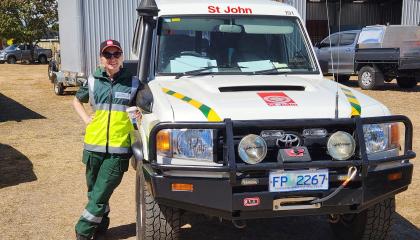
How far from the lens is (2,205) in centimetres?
541

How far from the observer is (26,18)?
38.8m

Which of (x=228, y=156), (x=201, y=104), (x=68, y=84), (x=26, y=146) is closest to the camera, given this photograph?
(x=228, y=156)

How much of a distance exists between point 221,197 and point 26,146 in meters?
5.94

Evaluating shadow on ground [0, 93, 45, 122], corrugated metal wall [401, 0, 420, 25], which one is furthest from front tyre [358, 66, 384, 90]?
shadow on ground [0, 93, 45, 122]

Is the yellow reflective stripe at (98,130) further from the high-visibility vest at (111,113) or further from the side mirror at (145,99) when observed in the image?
the side mirror at (145,99)

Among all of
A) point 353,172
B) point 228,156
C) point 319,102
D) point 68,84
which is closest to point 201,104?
point 228,156

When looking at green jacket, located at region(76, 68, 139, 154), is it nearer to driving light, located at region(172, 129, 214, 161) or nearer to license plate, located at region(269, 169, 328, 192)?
driving light, located at region(172, 129, 214, 161)

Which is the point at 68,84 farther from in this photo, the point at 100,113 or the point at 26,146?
the point at 100,113

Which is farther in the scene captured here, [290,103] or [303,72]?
[303,72]

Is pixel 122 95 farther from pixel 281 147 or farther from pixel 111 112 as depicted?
pixel 281 147

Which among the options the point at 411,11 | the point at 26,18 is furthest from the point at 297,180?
the point at 26,18

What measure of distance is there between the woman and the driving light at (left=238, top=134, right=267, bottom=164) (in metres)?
1.25

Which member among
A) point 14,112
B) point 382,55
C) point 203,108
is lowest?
point 14,112

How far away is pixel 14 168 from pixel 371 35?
12428 millimetres
